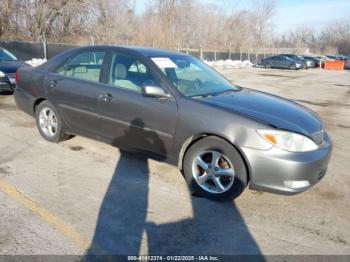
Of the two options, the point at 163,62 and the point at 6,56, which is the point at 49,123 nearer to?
the point at 163,62

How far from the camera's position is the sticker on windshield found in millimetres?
4095

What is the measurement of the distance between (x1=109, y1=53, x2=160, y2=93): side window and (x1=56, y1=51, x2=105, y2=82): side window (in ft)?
0.84

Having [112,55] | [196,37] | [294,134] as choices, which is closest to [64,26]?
[196,37]

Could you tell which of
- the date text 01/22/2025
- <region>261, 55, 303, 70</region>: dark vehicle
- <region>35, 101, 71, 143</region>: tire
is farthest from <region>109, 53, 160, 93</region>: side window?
<region>261, 55, 303, 70</region>: dark vehicle

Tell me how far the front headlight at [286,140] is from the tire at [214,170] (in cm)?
35

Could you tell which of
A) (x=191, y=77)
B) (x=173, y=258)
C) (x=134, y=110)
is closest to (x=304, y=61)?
(x=191, y=77)

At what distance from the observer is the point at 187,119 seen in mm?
3643

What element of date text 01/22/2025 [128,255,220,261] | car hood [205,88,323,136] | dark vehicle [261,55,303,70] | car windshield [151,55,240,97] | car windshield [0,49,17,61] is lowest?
date text 01/22/2025 [128,255,220,261]

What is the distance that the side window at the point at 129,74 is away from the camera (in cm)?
404

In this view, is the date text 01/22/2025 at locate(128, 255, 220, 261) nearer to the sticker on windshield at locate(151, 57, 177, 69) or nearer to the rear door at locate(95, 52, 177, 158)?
the rear door at locate(95, 52, 177, 158)

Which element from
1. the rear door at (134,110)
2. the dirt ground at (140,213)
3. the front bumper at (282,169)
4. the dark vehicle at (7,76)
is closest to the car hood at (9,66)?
the dark vehicle at (7,76)

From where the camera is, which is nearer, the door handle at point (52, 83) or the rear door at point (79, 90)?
the rear door at point (79, 90)

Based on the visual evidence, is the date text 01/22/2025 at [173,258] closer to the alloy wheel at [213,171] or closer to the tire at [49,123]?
the alloy wheel at [213,171]

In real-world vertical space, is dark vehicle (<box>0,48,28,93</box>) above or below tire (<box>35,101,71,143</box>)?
above
